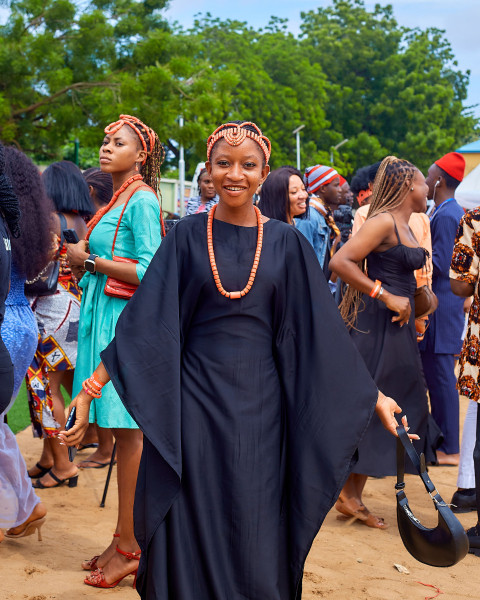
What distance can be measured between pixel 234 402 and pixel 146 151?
6.26ft

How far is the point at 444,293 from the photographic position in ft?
24.3

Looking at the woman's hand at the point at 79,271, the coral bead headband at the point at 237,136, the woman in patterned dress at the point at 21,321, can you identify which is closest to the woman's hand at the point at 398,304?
the woman's hand at the point at 79,271

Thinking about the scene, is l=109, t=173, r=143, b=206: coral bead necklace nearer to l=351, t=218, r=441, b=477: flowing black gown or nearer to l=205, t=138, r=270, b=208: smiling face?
l=205, t=138, r=270, b=208: smiling face

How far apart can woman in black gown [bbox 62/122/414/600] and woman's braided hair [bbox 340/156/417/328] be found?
83.8 inches

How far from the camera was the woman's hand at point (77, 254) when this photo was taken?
432cm

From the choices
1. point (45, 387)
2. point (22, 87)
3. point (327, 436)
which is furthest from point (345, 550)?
point (22, 87)

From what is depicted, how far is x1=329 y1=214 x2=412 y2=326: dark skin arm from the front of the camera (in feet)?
16.8

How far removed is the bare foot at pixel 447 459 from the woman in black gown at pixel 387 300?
5.70ft

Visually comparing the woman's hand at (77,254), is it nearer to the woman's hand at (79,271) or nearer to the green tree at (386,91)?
the woman's hand at (79,271)

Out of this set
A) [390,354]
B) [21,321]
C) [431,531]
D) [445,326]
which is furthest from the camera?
[445,326]

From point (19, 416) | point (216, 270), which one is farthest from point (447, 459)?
point (216, 270)

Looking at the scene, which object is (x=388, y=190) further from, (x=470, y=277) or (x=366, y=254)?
(x=470, y=277)

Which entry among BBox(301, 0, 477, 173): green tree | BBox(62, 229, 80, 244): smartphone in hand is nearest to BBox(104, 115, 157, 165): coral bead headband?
BBox(62, 229, 80, 244): smartphone in hand

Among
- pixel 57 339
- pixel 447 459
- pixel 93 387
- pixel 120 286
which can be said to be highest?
pixel 120 286
